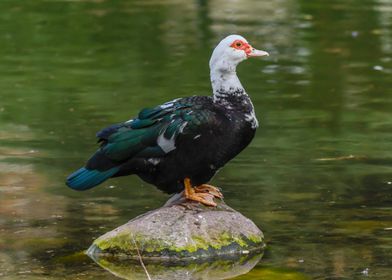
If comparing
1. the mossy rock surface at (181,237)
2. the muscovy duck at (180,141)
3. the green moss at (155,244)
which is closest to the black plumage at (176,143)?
the muscovy duck at (180,141)

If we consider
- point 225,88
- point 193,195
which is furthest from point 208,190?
point 225,88

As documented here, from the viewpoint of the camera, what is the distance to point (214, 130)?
27.9 ft

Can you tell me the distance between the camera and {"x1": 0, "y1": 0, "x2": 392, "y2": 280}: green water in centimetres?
885

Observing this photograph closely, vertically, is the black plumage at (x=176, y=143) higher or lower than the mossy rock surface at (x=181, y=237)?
higher

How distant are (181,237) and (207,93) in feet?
20.7

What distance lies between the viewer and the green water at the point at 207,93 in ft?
29.0

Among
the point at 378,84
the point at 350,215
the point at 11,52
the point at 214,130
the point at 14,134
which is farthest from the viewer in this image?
the point at 11,52

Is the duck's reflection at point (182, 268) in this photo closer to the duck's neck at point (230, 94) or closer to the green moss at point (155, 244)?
the green moss at point (155, 244)

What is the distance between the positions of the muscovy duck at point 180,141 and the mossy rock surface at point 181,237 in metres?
0.21

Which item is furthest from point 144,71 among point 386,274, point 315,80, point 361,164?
point 386,274

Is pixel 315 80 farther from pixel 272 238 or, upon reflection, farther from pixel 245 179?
pixel 272 238

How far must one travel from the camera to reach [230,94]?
8.78 m

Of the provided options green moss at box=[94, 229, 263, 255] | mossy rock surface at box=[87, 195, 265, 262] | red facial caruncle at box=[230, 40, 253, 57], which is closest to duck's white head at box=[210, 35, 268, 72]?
red facial caruncle at box=[230, 40, 253, 57]

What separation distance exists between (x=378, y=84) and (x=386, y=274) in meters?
7.67
